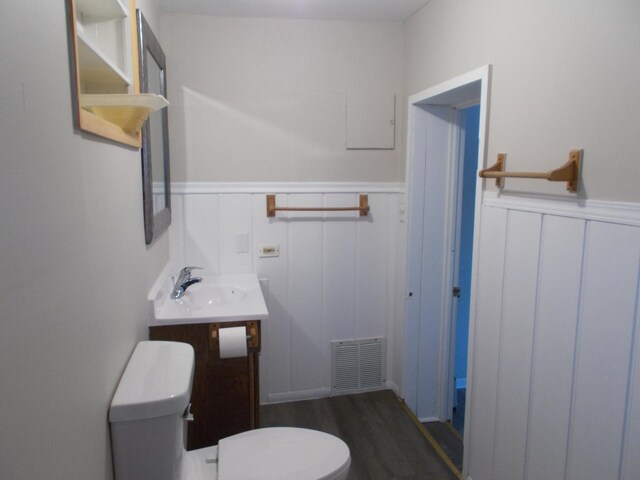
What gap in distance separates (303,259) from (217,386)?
1.01 metres

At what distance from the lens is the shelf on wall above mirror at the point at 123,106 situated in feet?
3.86

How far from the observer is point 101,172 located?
3.98ft

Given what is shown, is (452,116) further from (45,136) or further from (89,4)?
(45,136)

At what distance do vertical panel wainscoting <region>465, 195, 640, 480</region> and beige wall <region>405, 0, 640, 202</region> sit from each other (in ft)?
0.42

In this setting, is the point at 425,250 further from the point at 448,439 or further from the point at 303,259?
the point at 448,439

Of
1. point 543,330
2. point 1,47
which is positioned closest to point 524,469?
point 543,330

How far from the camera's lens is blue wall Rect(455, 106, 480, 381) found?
2.95m

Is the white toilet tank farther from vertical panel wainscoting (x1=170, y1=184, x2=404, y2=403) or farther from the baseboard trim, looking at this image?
the baseboard trim

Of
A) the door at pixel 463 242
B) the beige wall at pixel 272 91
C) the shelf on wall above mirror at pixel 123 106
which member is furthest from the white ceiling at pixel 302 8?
the shelf on wall above mirror at pixel 123 106

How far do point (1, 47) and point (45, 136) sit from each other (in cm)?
18

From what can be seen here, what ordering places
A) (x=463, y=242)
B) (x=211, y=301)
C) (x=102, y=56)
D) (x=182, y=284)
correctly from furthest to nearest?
(x=463, y=242), (x=211, y=301), (x=182, y=284), (x=102, y=56)

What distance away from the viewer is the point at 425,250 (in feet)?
8.87

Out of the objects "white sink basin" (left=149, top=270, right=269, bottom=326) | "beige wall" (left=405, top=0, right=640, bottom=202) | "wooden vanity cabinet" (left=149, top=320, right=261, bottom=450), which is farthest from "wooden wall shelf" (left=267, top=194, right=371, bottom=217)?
"beige wall" (left=405, top=0, right=640, bottom=202)

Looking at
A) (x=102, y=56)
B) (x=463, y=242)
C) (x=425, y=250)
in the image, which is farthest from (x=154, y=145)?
(x=463, y=242)
